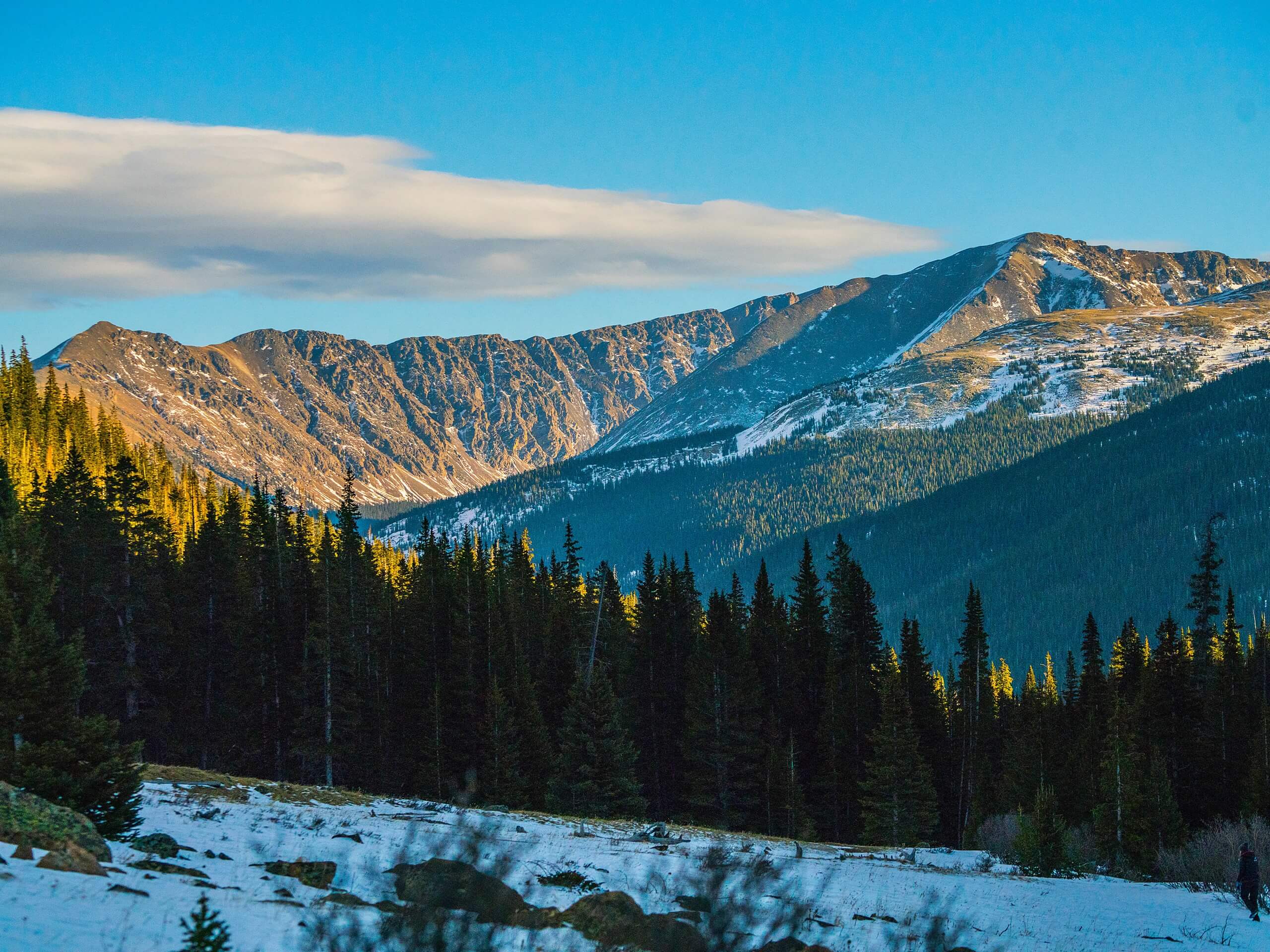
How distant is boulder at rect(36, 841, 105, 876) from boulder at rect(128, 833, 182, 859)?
236 centimetres

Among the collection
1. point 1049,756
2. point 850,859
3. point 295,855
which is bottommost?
point 1049,756

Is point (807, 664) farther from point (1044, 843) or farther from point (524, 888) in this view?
point (524, 888)

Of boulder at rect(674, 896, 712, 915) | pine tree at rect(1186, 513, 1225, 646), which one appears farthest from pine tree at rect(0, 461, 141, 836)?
pine tree at rect(1186, 513, 1225, 646)

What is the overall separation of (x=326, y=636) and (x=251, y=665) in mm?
5350

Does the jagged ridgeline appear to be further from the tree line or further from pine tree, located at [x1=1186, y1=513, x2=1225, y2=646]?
pine tree, located at [x1=1186, y1=513, x2=1225, y2=646]

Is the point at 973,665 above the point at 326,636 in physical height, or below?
below

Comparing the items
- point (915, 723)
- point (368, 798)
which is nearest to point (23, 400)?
point (915, 723)

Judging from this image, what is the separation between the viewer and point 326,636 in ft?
165

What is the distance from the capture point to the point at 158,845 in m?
17.1

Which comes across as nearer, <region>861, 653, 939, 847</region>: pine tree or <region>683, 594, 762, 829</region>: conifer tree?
<region>861, 653, 939, 847</region>: pine tree

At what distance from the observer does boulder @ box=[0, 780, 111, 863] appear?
1429 centimetres

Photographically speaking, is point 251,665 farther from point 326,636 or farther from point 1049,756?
point 1049,756

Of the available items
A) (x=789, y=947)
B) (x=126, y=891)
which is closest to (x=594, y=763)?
(x=789, y=947)

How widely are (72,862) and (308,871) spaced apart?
356cm
